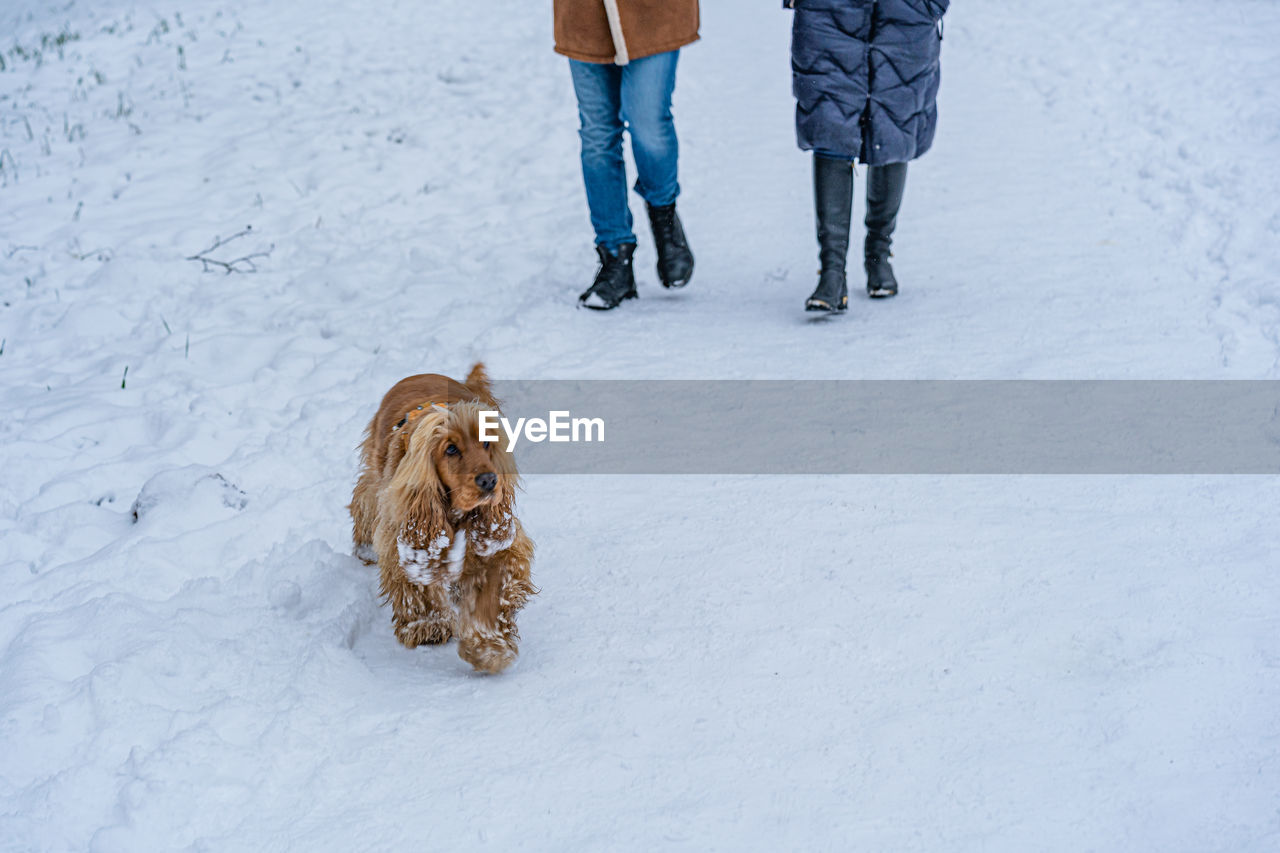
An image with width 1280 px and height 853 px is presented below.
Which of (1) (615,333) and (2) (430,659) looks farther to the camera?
(1) (615,333)

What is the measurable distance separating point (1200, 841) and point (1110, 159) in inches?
214

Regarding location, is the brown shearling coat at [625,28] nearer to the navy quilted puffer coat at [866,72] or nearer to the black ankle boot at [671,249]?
the navy quilted puffer coat at [866,72]

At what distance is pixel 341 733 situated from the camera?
255cm

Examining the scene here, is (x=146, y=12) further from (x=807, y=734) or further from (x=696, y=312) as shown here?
(x=807, y=734)

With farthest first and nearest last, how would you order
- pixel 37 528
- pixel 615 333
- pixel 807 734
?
pixel 615 333 → pixel 37 528 → pixel 807 734

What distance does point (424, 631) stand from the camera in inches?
117

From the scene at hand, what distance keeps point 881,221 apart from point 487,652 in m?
3.15

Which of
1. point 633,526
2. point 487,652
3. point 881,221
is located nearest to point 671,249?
point 881,221

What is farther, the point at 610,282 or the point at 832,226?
the point at 610,282

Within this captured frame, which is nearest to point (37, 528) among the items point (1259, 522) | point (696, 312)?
point (696, 312)

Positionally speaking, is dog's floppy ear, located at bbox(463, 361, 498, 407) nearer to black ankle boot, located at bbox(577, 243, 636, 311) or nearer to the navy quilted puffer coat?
black ankle boot, located at bbox(577, 243, 636, 311)

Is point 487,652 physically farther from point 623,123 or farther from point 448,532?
point 623,123

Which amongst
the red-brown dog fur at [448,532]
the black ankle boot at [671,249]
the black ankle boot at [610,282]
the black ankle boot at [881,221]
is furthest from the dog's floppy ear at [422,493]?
the black ankle boot at [881,221]

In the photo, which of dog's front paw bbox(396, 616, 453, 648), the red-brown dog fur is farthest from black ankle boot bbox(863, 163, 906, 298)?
dog's front paw bbox(396, 616, 453, 648)
